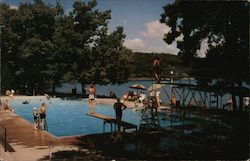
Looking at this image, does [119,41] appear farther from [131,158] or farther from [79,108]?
[131,158]

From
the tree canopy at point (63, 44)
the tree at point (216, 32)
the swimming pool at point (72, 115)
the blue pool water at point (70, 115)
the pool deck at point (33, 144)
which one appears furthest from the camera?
the tree canopy at point (63, 44)

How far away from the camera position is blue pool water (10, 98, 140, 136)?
2953 centimetres

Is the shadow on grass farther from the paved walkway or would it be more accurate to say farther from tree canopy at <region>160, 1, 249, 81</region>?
tree canopy at <region>160, 1, 249, 81</region>

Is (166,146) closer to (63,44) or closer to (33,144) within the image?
(33,144)

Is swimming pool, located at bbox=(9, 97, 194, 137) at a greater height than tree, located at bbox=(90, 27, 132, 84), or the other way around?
tree, located at bbox=(90, 27, 132, 84)

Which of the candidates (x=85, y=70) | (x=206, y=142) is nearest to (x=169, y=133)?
(x=206, y=142)

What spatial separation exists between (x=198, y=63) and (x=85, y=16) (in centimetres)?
2361

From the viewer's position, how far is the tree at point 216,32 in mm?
23694

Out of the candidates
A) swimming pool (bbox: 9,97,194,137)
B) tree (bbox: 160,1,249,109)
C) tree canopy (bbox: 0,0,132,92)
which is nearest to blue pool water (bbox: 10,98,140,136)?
swimming pool (bbox: 9,97,194,137)

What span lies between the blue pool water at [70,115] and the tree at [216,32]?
8.08m

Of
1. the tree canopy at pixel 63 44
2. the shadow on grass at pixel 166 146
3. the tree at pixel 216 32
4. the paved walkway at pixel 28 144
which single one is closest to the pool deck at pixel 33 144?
the paved walkway at pixel 28 144

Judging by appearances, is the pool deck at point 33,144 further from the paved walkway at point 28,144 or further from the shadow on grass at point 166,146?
the shadow on grass at point 166,146

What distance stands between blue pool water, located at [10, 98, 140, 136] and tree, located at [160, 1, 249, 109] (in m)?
8.08

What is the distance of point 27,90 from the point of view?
58.6m
